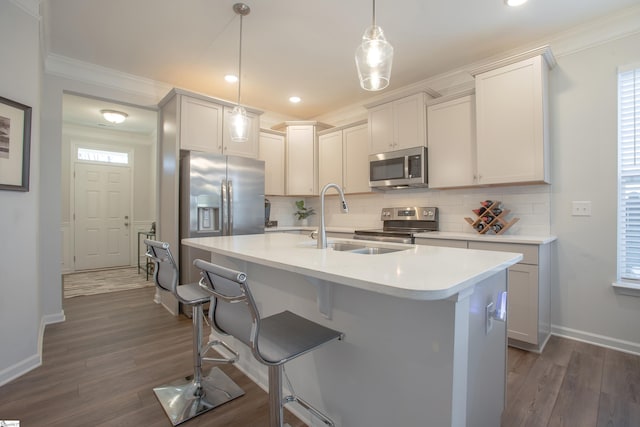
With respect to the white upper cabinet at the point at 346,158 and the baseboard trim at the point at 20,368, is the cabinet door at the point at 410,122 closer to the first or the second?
the white upper cabinet at the point at 346,158

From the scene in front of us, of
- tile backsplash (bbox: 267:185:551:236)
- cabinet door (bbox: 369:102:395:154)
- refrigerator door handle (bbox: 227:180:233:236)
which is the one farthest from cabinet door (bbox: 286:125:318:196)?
refrigerator door handle (bbox: 227:180:233:236)

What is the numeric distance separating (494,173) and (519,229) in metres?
0.62

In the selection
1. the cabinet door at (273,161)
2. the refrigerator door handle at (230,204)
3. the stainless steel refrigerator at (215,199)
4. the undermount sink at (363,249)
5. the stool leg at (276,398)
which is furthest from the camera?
the cabinet door at (273,161)

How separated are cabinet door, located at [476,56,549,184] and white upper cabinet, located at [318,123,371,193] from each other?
148 cm

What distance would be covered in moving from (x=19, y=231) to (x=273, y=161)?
292 cm

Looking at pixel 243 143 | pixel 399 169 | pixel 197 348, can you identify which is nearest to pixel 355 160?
pixel 399 169

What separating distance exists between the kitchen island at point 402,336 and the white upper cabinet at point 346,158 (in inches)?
99.2

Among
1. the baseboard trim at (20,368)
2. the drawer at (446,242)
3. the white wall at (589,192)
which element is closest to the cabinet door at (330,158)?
the drawer at (446,242)

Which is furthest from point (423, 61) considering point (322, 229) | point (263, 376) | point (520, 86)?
point (263, 376)

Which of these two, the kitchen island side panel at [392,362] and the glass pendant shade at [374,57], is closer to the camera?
the kitchen island side panel at [392,362]

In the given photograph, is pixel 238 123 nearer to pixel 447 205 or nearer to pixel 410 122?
pixel 410 122

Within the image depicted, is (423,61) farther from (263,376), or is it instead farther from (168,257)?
(263,376)

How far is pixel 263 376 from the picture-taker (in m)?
1.99

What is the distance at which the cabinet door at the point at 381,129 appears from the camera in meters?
3.62
